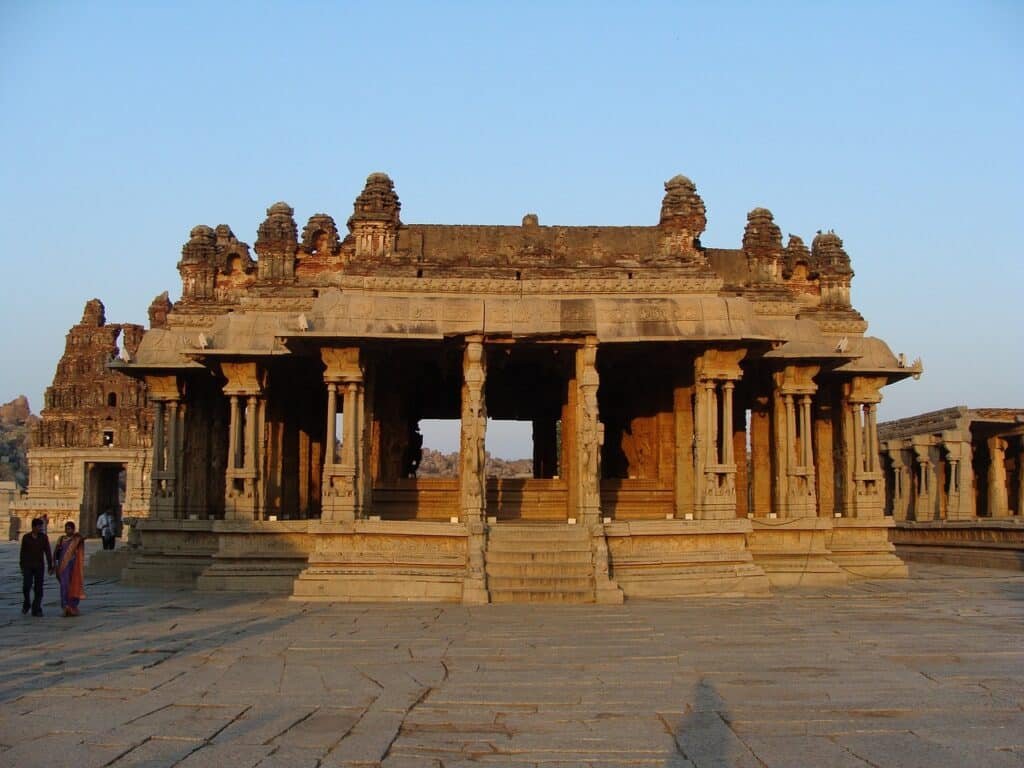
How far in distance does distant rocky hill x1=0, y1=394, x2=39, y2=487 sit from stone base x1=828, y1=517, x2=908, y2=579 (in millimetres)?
65594

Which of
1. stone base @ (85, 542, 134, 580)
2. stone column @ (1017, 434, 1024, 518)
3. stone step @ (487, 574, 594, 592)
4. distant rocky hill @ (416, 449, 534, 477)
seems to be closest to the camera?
stone step @ (487, 574, 594, 592)

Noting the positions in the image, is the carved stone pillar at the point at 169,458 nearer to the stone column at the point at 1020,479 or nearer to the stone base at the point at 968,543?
the stone base at the point at 968,543

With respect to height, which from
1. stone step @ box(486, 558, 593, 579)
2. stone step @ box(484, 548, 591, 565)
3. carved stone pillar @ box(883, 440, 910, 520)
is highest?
carved stone pillar @ box(883, 440, 910, 520)

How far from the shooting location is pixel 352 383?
19578mm

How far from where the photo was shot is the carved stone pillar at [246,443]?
2164cm

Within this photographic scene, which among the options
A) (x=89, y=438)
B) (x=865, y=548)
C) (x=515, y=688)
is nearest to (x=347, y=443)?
(x=515, y=688)

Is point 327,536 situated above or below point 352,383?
below

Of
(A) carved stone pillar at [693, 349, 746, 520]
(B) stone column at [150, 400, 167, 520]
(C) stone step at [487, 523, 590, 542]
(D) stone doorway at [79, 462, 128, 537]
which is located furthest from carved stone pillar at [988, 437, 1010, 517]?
(D) stone doorway at [79, 462, 128, 537]

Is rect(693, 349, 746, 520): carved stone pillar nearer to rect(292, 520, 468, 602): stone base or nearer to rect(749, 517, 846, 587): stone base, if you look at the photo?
rect(749, 517, 846, 587): stone base

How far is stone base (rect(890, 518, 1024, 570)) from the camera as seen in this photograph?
93.6 ft

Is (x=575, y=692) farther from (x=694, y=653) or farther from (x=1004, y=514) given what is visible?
(x=1004, y=514)


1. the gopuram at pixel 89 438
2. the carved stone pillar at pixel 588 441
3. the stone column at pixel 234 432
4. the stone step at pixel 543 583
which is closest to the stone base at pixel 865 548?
the carved stone pillar at pixel 588 441

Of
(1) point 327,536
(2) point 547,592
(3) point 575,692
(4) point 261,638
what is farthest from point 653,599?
(3) point 575,692

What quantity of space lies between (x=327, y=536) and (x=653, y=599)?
18.6 feet
